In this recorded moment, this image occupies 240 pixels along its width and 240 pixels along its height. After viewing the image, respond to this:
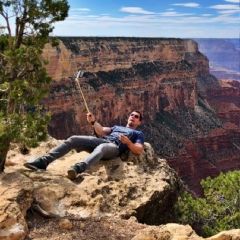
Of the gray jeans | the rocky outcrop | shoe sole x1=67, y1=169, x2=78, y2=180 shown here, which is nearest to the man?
the gray jeans

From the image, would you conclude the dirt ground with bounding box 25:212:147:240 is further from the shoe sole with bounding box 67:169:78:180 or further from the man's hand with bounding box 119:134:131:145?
the man's hand with bounding box 119:134:131:145

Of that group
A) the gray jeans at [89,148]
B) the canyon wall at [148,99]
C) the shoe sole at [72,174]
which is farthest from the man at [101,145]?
the canyon wall at [148,99]

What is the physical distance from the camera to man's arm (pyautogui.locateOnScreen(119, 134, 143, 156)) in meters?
9.03

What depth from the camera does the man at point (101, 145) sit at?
8731 mm

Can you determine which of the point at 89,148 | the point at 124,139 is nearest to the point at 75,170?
the point at 124,139

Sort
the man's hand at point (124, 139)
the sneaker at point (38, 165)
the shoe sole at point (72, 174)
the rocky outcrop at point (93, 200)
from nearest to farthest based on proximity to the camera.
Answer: the rocky outcrop at point (93, 200), the shoe sole at point (72, 174), the sneaker at point (38, 165), the man's hand at point (124, 139)

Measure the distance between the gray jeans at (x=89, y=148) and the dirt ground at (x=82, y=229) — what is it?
5.88 feet

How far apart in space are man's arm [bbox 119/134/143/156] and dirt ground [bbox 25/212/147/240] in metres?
2.28

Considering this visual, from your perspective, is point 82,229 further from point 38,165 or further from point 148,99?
point 148,99

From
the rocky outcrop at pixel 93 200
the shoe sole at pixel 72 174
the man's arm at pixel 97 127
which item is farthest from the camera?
the man's arm at pixel 97 127

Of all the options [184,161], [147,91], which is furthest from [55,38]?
[147,91]

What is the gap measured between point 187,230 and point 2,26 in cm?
533

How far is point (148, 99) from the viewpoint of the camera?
52438 mm

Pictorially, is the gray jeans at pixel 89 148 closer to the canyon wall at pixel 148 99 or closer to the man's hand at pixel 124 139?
the man's hand at pixel 124 139
